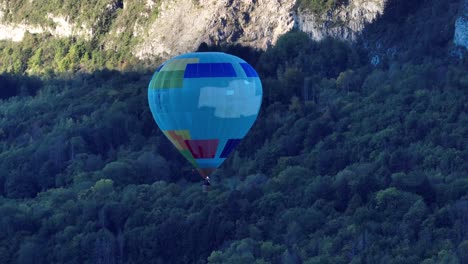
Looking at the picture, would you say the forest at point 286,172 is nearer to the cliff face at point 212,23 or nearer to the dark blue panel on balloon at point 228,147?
the cliff face at point 212,23

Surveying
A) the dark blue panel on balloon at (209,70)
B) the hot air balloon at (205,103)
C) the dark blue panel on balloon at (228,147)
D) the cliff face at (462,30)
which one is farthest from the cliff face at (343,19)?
the dark blue panel on balloon at (228,147)

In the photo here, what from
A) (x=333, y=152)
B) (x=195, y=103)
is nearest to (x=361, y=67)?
(x=333, y=152)

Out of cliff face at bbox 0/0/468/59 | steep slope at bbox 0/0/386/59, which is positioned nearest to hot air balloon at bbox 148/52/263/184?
cliff face at bbox 0/0/468/59

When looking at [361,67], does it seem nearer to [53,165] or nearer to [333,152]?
[333,152]

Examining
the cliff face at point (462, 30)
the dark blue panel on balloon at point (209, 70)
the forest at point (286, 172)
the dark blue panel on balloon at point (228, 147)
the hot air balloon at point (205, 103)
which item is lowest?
the forest at point (286, 172)

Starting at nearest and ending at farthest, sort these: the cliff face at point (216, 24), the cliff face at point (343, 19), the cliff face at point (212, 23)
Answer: the cliff face at point (343, 19)
the cliff face at point (212, 23)
the cliff face at point (216, 24)

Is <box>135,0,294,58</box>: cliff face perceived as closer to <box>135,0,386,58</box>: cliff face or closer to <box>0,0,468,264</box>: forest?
<box>135,0,386,58</box>: cliff face

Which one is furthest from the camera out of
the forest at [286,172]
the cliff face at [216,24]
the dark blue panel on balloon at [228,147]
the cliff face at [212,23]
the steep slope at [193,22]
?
the cliff face at [216,24]

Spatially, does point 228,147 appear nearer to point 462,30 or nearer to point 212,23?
point 462,30
